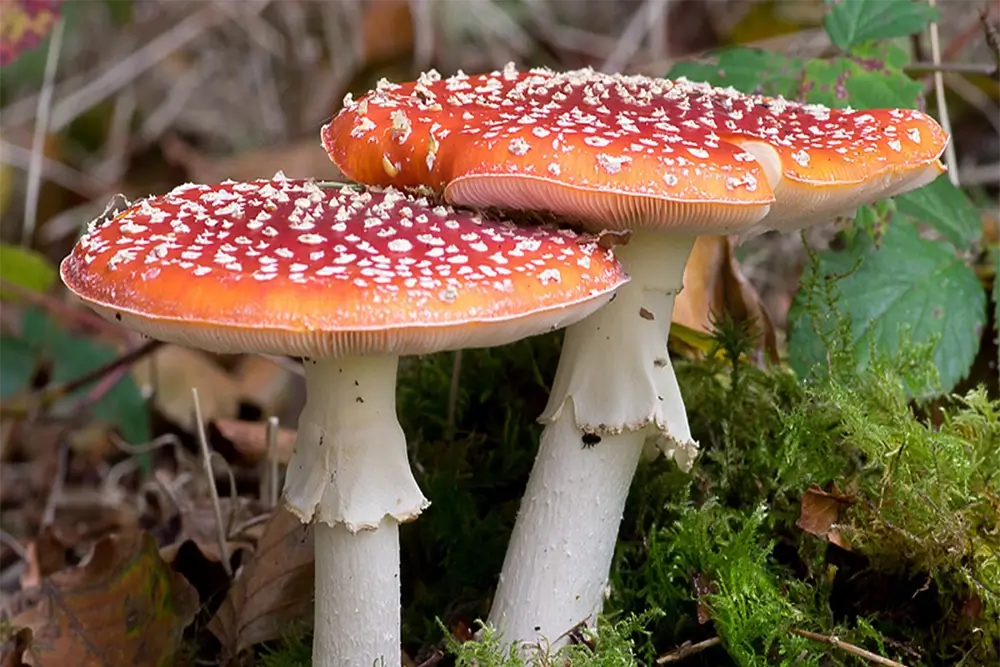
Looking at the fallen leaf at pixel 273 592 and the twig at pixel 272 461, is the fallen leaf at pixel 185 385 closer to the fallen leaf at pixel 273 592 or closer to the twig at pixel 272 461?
the twig at pixel 272 461

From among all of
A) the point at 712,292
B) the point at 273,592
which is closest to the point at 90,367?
the point at 273,592

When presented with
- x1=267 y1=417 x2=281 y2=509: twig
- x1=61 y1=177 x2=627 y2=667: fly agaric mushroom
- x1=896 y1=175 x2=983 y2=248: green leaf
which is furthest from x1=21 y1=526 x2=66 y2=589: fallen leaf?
x1=896 y1=175 x2=983 y2=248: green leaf

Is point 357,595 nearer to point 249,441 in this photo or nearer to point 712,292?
point 712,292

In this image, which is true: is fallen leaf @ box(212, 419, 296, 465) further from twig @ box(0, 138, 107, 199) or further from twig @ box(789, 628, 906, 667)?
twig @ box(0, 138, 107, 199)

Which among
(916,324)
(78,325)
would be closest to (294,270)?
(916,324)

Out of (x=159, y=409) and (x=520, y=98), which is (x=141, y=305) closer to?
(x=520, y=98)
